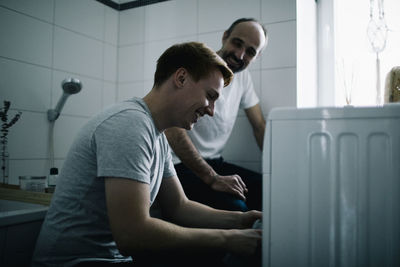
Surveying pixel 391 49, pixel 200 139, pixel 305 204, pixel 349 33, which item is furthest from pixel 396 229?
pixel 349 33

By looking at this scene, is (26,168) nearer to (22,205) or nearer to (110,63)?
(22,205)

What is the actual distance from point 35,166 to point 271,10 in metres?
1.39

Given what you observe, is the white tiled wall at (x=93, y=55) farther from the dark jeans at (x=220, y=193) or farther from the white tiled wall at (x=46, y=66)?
the dark jeans at (x=220, y=193)

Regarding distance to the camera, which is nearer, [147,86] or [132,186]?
[132,186]

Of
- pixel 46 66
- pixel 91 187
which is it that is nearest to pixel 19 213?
pixel 91 187

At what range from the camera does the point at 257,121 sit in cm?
158

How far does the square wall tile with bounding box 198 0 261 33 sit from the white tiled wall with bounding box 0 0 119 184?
0.64m

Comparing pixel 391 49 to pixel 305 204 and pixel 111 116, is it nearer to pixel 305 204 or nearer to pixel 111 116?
pixel 305 204

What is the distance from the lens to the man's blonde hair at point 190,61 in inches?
32.9

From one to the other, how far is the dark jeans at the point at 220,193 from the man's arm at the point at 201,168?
0.02m

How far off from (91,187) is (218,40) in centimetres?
119

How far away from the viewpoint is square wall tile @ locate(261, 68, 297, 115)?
155 centimetres

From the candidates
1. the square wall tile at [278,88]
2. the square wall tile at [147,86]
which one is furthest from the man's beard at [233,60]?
the square wall tile at [147,86]

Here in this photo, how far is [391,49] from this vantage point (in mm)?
1557
